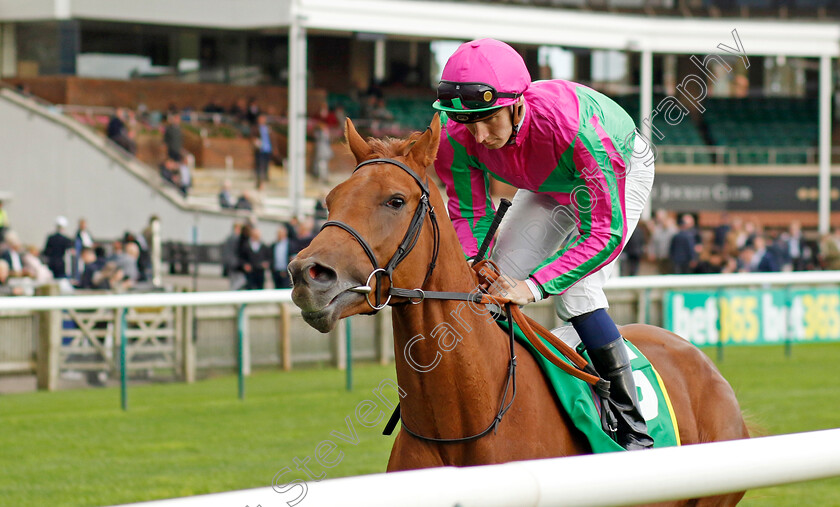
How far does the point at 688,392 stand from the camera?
3.23 metres

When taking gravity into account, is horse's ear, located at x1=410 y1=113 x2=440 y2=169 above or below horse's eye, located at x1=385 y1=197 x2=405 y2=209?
above

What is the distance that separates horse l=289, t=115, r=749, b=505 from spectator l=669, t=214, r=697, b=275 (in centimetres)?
1069

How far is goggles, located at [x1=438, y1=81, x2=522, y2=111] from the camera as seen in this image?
8.06ft

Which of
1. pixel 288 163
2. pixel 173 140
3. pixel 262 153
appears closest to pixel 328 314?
pixel 173 140

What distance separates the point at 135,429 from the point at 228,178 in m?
10.2

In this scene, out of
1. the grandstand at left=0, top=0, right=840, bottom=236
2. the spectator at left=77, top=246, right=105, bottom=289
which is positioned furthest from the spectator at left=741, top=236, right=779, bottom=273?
the spectator at left=77, top=246, right=105, bottom=289

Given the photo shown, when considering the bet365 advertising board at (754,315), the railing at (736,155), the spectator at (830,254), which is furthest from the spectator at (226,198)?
the railing at (736,155)

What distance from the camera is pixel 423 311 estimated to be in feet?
7.84

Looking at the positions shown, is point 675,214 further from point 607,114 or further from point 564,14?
point 607,114

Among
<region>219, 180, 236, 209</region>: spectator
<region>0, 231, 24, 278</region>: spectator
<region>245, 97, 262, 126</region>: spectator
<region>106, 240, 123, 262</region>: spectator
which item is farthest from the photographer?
<region>245, 97, 262, 126</region>: spectator

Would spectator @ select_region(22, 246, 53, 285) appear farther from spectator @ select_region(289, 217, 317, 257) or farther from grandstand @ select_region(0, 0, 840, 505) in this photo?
spectator @ select_region(289, 217, 317, 257)

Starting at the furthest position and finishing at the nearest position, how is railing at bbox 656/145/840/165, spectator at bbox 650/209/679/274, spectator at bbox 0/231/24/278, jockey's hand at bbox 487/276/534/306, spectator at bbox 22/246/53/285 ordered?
railing at bbox 656/145/840/165 < spectator at bbox 650/209/679/274 < spectator at bbox 22/246/53/285 < spectator at bbox 0/231/24/278 < jockey's hand at bbox 487/276/534/306

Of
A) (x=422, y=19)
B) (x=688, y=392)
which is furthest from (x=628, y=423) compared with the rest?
(x=422, y=19)

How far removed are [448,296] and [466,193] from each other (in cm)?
54
